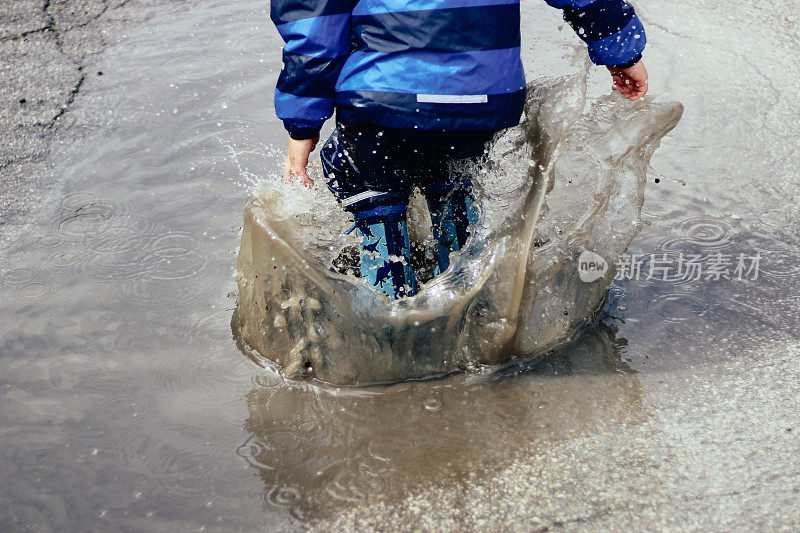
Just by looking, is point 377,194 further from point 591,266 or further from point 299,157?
point 591,266

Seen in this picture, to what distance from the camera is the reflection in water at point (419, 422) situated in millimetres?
1979

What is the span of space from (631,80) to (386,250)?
943 mm

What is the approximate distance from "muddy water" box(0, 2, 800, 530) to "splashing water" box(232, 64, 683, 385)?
10 centimetres

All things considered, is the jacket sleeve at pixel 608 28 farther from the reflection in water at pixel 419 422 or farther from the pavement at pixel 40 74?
the pavement at pixel 40 74

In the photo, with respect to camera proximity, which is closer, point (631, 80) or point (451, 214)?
point (631, 80)

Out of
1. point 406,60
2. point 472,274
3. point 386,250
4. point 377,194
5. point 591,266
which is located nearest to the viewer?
point 406,60

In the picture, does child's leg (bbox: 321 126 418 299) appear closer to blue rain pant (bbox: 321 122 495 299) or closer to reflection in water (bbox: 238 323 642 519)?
blue rain pant (bbox: 321 122 495 299)

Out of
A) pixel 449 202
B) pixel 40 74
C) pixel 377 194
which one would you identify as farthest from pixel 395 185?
pixel 40 74

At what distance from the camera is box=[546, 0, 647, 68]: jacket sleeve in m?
2.01

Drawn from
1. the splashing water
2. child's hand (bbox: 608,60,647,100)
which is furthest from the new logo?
child's hand (bbox: 608,60,647,100)

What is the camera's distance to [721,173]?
11.3 feet

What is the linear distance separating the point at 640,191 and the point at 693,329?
53 cm

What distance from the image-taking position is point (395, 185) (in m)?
2.15

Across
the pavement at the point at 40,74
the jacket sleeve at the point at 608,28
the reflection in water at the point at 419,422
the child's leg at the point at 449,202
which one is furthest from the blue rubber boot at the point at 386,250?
the pavement at the point at 40,74
